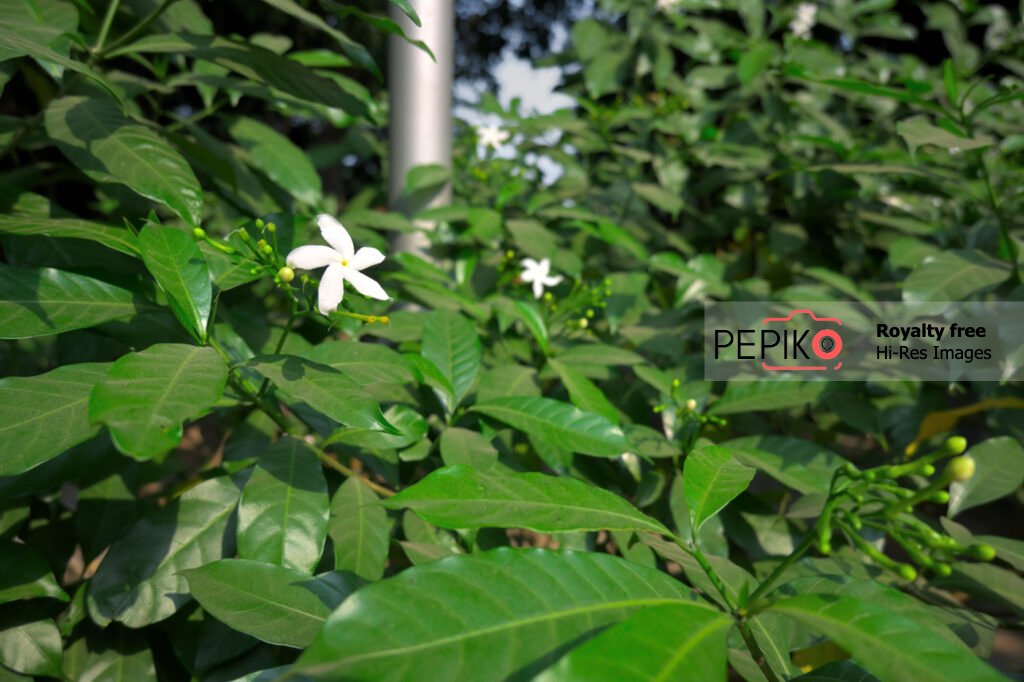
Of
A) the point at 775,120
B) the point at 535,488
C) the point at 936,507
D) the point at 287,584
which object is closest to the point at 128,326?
the point at 287,584

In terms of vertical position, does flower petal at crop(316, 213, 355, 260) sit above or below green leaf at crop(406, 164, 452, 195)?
below

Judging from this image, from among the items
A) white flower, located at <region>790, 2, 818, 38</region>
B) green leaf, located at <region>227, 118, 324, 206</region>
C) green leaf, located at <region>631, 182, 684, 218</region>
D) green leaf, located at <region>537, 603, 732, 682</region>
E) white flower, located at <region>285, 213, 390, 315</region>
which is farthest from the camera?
white flower, located at <region>790, 2, 818, 38</region>

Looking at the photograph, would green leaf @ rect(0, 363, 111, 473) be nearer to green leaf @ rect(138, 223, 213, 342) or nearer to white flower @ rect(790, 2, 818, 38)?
green leaf @ rect(138, 223, 213, 342)

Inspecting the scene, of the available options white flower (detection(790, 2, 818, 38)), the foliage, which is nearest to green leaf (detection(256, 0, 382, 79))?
the foliage

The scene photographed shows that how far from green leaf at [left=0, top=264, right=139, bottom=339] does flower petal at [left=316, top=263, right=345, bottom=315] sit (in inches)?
9.8

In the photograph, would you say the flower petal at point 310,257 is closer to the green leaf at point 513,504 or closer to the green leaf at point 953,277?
the green leaf at point 513,504

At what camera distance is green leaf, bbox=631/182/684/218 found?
1.76m

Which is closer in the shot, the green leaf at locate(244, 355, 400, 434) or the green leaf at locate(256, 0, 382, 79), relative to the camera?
the green leaf at locate(244, 355, 400, 434)

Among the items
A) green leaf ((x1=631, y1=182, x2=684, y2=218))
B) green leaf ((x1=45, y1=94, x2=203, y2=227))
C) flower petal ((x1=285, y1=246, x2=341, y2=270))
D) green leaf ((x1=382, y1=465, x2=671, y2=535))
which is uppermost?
green leaf ((x1=631, y1=182, x2=684, y2=218))

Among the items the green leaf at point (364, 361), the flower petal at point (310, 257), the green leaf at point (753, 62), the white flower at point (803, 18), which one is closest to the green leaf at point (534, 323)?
the green leaf at point (364, 361)

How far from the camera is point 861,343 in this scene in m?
1.49

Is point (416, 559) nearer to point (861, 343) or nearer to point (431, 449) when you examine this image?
point (431, 449)

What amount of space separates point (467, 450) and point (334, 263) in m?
0.30

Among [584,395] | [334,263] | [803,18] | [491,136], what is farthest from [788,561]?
[803,18]
